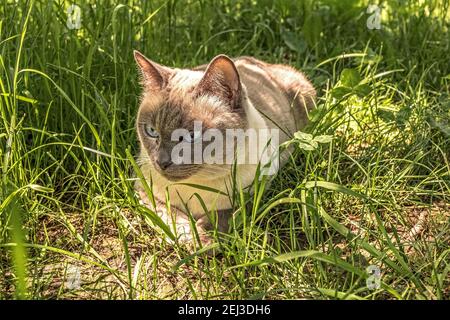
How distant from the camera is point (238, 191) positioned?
8.40ft

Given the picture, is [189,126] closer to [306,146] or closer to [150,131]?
[150,131]

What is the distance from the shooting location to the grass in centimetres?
222

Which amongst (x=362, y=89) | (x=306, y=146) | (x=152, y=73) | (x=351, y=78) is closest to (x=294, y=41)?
(x=351, y=78)

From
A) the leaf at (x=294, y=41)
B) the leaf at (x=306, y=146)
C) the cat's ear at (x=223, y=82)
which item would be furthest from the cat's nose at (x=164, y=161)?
the leaf at (x=294, y=41)

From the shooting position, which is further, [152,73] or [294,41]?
[294,41]

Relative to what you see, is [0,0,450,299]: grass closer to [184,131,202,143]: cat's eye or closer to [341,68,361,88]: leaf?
[341,68,361,88]: leaf

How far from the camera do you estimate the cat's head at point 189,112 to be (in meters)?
2.50

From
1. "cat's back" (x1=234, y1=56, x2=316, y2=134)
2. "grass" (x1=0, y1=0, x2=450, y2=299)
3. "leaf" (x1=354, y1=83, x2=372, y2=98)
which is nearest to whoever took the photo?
"grass" (x1=0, y1=0, x2=450, y2=299)

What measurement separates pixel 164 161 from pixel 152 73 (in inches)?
15.0

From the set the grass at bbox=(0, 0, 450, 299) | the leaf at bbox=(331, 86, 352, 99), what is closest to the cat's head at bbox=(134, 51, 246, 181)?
the grass at bbox=(0, 0, 450, 299)

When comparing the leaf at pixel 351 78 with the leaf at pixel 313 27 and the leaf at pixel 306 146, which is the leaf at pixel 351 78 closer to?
the leaf at pixel 306 146

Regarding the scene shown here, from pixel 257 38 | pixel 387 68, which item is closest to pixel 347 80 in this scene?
pixel 387 68

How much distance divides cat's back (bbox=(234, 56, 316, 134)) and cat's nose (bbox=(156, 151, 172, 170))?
53cm
